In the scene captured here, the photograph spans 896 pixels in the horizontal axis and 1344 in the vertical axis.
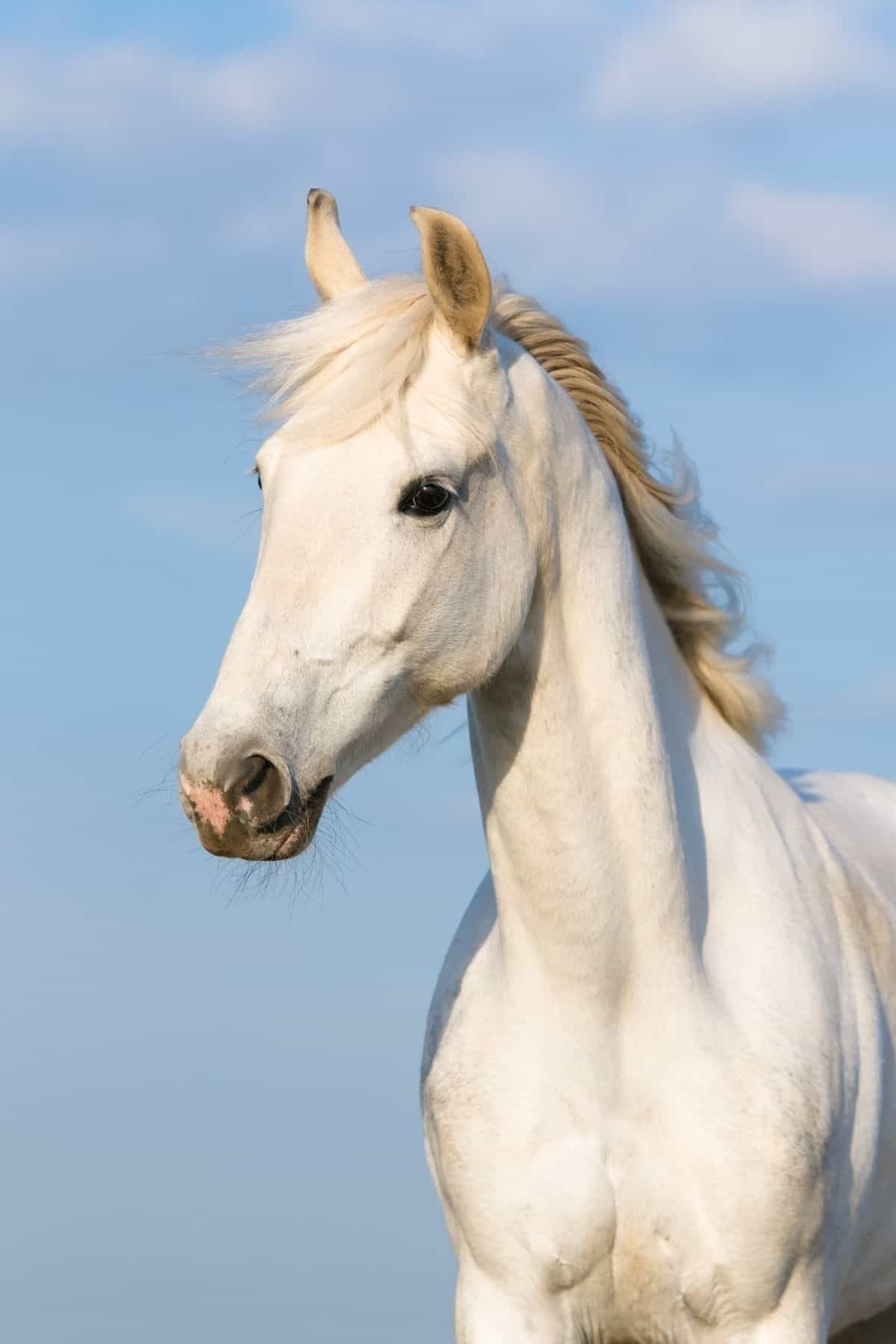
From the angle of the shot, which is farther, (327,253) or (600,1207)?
(327,253)

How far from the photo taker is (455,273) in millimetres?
4359

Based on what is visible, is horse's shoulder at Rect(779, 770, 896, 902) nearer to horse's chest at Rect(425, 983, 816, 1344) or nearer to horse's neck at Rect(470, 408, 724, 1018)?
horse's neck at Rect(470, 408, 724, 1018)

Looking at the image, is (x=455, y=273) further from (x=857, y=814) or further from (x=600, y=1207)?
(x=857, y=814)

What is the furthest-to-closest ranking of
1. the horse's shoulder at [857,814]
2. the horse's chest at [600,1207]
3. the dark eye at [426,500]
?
the horse's shoulder at [857,814] → the horse's chest at [600,1207] → the dark eye at [426,500]

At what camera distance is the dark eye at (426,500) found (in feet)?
13.8

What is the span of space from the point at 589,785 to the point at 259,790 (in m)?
0.90

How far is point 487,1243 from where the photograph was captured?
4641 millimetres

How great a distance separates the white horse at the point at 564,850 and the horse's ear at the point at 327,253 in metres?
0.48

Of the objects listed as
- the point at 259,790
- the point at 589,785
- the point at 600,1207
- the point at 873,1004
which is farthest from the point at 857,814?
the point at 259,790

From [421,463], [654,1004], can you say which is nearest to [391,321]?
[421,463]

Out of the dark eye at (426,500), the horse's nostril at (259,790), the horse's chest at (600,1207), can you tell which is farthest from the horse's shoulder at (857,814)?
the horse's nostril at (259,790)

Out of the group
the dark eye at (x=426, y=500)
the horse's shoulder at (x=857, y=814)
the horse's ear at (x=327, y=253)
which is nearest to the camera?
the dark eye at (x=426, y=500)

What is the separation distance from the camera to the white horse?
422 cm

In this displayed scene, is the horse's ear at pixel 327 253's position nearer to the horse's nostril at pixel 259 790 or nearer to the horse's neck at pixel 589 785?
the horse's neck at pixel 589 785
